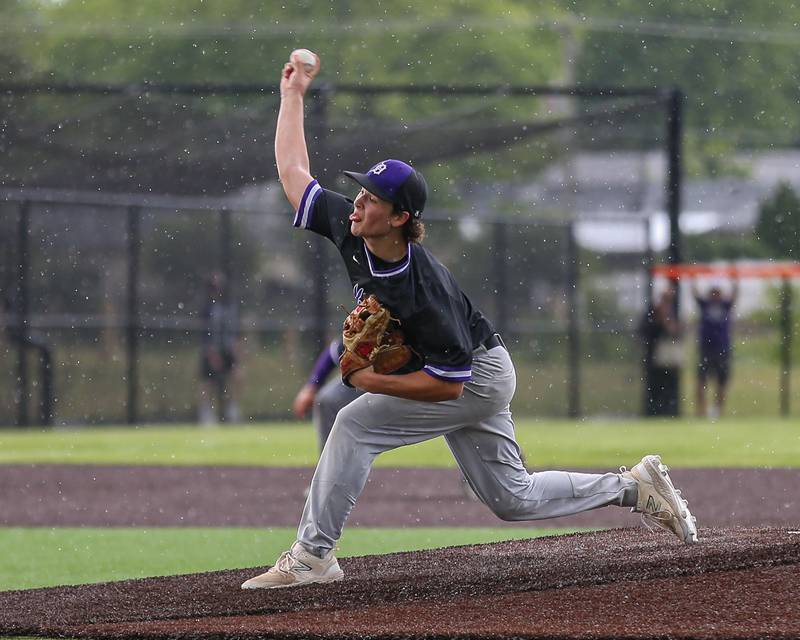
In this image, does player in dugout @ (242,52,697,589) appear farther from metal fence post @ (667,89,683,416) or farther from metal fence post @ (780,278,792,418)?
metal fence post @ (780,278,792,418)

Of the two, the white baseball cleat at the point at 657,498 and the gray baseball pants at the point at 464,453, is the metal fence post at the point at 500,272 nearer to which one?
the white baseball cleat at the point at 657,498

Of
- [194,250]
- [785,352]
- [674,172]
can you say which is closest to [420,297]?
[674,172]

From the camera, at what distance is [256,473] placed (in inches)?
489

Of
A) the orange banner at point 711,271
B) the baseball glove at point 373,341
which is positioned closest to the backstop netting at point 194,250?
the orange banner at point 711,271

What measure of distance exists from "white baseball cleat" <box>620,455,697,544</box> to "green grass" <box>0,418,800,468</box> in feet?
20.9

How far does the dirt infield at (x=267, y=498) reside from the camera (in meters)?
9.32

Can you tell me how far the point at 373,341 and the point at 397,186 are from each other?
564 millimetres

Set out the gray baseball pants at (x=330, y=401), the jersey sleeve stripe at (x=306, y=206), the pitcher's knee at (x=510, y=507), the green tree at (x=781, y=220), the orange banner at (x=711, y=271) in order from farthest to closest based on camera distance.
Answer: the green tree at (x=781, y=220) < the orange banner at (x=711, y=271) < the gray baseball pants at (x=330, y=401) < the pitcher's knee at (x=510, y=507) < the jersey sleeve stripe at (x=306, y=206)

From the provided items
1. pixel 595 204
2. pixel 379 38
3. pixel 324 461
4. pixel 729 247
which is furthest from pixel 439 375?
pixel 595 204

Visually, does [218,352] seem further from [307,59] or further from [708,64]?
[708,64]

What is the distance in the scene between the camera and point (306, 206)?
597cm

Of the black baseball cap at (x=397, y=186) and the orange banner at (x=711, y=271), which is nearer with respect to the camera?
the black baseball cap at (x=397, y=186)

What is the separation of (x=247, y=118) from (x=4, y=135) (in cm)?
273

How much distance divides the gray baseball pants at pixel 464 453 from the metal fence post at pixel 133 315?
12177 millimetres
